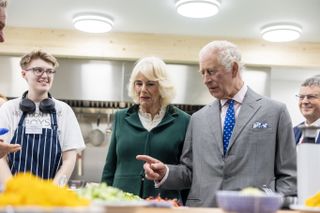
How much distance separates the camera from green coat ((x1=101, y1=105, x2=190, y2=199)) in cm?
222

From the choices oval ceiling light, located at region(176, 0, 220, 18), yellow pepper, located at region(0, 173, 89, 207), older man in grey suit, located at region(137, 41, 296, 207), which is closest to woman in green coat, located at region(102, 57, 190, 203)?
older man in grey suit, located at region(137, 41, 296, 207)

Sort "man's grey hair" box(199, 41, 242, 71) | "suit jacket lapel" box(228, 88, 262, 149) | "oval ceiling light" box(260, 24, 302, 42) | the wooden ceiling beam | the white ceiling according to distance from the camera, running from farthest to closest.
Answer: the wooden ceiling beam → "oval ceiling light" box(260, 24, 302, 42) → the white ceiling → "man's grey hair" box(199, 41, 242, 71) → "suit jacket lapel" box(228, 88, 262, 149)

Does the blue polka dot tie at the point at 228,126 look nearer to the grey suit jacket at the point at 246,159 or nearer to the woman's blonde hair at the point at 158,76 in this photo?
the grey suit jacket at the point at 246,159

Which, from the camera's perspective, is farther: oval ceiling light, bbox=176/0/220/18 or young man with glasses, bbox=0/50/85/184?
oval ceiling light, bbox=176/0/220/18

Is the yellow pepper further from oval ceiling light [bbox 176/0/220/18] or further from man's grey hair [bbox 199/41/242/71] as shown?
oval ceiling light [bbox 176/0/220/18]

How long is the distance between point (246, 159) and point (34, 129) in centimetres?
114

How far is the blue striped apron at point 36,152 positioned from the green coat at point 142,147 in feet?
1.04

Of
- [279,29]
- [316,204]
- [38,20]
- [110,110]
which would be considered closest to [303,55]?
[279,29]

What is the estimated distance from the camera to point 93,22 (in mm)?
4230

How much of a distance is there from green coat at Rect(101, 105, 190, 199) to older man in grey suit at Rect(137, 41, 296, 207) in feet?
0.34

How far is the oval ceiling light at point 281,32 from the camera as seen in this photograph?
4316mm

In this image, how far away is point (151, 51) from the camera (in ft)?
16.0

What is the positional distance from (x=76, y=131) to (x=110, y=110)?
2.63 meters

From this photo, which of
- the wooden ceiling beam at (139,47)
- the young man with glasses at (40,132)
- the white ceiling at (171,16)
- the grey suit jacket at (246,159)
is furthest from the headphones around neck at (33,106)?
the wooden ceiling beam at (139,47)
